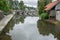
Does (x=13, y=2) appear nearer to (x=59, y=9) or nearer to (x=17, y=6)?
(x=17, y=6)

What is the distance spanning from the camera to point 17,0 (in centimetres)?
9488

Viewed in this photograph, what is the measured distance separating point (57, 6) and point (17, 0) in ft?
196

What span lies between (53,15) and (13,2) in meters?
52.4

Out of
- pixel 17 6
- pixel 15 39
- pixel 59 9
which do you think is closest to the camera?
pixel 15 39

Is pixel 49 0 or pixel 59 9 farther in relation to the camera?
pixel 49 0

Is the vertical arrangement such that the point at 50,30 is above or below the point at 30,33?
below

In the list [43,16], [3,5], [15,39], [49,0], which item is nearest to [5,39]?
[15,39]

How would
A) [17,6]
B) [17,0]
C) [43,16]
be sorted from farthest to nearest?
[17,0]
[17,6]
[43,16]

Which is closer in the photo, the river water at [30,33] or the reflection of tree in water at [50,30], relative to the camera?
the river water at [30,33]

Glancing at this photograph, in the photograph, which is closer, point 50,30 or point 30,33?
point 30,33

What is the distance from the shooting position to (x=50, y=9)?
4078cm

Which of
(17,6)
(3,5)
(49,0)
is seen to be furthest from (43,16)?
(17,6)

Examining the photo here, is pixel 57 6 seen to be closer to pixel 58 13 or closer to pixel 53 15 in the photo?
pixel 58 13

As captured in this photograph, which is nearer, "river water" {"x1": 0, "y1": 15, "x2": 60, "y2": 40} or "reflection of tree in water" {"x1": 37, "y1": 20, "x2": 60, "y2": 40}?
"river water" {"x1": 0, "y1": 15, "x2": 60, "y2": 40}
